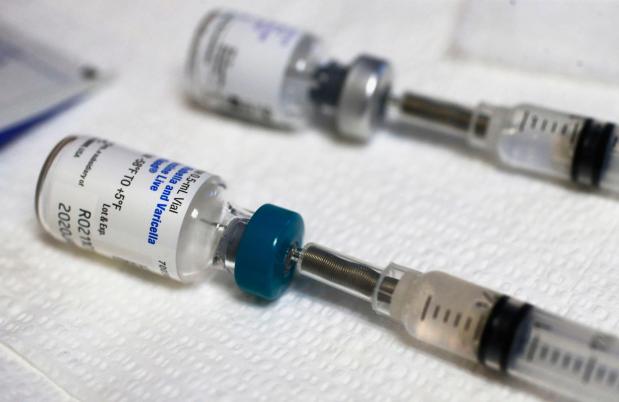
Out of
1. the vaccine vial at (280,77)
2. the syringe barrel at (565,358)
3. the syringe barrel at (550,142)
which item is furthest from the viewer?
the vaccine vial at (280,77)

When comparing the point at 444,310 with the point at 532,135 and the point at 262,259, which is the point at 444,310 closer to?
the point at 262,259

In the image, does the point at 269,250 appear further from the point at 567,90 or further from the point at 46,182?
the point at 567,90

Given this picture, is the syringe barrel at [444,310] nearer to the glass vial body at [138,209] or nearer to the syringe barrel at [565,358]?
the syringe barrel at [565,358]

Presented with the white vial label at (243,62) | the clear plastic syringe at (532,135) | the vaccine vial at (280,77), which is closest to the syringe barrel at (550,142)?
the clear plastic syringe at (532,135)

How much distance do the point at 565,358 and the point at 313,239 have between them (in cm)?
27

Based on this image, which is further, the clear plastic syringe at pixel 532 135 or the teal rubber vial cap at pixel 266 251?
the clear plastic syringe at pixel 532 135

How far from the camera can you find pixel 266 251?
0.61m

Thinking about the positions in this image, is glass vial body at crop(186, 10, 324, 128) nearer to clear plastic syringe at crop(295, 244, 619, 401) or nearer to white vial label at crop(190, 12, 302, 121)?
white vial label at crop(190, 12, 302, 121)

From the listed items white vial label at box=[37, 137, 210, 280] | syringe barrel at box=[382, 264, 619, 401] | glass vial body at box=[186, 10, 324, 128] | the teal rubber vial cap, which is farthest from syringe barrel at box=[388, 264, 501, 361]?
glass vial body at box=[186, 10, 324, 128]

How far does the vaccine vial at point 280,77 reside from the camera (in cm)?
81

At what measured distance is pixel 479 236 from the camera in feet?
2.31

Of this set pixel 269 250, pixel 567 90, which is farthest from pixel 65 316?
pixel 567 90

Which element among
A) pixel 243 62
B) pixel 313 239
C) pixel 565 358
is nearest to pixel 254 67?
pixel 243 62

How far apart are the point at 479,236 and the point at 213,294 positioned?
0.27 metres
